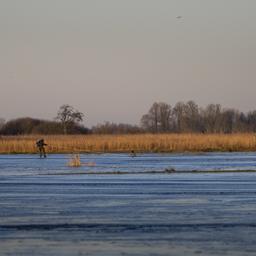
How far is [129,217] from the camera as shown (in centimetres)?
1505

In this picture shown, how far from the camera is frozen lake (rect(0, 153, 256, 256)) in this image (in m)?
11.7

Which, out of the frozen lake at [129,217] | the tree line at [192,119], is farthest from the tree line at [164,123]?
the frozen lake at [129,217]

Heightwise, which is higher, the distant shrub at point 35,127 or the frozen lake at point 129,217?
the distant shrub at point 35,127

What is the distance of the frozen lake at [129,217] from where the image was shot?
38.2 ft

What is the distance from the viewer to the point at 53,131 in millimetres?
104312

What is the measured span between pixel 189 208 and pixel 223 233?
12.1 ft

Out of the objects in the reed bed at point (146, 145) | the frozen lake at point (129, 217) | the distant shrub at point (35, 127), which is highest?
the distant shrub at point (35, 127)

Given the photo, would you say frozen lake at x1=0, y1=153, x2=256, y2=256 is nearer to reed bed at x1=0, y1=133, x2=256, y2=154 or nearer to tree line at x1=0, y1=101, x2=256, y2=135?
reed bed at x1=0, y1=133, x2=256, y2=154

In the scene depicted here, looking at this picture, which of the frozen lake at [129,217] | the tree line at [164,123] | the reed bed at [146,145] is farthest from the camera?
the tree line at [164,123]

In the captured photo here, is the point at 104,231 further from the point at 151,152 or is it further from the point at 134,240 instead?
the point at 151,152

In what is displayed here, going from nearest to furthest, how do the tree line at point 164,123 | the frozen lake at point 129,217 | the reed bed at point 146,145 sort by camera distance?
the frozen lake at point 129,217 → the reed bed at point 146,145 → the tree line at point 164,123

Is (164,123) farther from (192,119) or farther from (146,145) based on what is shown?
(146,145)

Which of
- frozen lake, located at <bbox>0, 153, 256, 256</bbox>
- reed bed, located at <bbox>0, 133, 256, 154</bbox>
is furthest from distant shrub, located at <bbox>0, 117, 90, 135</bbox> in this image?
frozen lake, located at <bbox>0, 153, 256, 256</bbox>

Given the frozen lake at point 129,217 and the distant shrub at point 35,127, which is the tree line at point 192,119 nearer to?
the distant shrub at point 35,127
